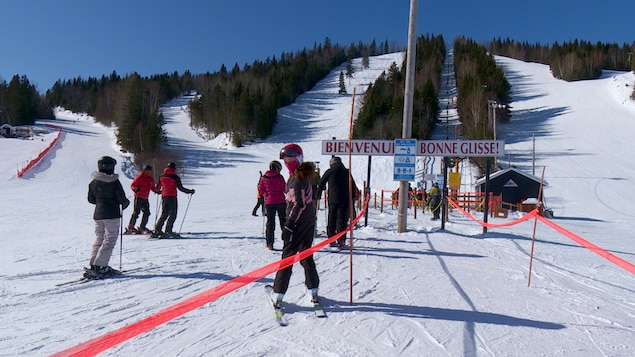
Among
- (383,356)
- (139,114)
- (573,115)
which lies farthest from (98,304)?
(573,115)

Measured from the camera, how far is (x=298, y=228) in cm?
445

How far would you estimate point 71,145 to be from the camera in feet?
153

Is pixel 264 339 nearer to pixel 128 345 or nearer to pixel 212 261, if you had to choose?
pixel 128 345

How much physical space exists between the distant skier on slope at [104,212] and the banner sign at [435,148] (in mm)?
5651

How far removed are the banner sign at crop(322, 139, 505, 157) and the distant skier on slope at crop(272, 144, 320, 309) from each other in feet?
19.0

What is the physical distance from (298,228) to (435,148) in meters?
6.53

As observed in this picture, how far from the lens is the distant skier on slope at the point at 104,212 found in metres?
5.79

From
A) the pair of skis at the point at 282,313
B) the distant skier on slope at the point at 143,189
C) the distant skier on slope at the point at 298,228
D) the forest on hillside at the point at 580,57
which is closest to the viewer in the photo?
the pair of skis at the point at 282,313

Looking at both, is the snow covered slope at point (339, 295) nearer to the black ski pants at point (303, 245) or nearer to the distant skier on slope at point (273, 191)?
the black ski pants at point (303, 245)

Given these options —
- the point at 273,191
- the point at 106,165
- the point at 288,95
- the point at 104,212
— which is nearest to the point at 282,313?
the point at 104,212

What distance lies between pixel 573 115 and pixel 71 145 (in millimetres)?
64932

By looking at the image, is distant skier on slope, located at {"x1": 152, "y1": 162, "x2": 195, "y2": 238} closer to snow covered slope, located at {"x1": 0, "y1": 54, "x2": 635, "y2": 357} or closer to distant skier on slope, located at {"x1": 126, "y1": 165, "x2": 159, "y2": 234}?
snow covered slope, located at {"x1": 0, "y1": 54, "x2": 635, "y2": 357}

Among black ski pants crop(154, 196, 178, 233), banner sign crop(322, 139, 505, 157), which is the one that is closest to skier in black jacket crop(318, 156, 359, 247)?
banner sign crop(322, 139, 505, 157)

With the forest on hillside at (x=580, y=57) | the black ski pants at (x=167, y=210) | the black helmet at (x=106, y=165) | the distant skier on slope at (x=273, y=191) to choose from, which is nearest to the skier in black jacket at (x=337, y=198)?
the distant skier on slope at (x=273, y=191)
